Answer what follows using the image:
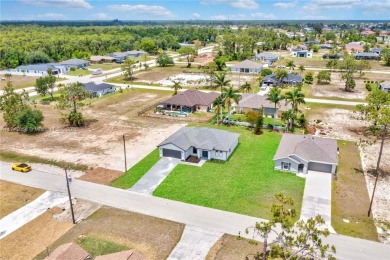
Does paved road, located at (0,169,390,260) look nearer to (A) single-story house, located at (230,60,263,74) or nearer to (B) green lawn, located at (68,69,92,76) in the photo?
(B) green lawn, located at (68,69,92,76)

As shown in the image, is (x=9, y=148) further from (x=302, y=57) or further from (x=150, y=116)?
(x=302, y=57)

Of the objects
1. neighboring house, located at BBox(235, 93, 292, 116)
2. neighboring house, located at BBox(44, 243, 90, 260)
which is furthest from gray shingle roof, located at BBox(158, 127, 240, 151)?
neighboring house, located at BBox(44, 243, 90, 260)

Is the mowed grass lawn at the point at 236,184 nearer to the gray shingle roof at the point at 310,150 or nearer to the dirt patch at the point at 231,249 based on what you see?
the gray shingle roof at the point at 310,150

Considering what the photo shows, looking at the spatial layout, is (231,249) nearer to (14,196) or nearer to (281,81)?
(14,196)

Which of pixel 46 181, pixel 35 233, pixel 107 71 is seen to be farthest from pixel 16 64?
pixel 35 233

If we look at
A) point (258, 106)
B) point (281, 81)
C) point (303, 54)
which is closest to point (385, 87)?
point (281, 81)

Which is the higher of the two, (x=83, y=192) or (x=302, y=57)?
(x=302, y=57)

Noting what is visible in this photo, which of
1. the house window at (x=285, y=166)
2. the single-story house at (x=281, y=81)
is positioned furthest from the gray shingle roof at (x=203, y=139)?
the single-story house at (x=281, y=81)
